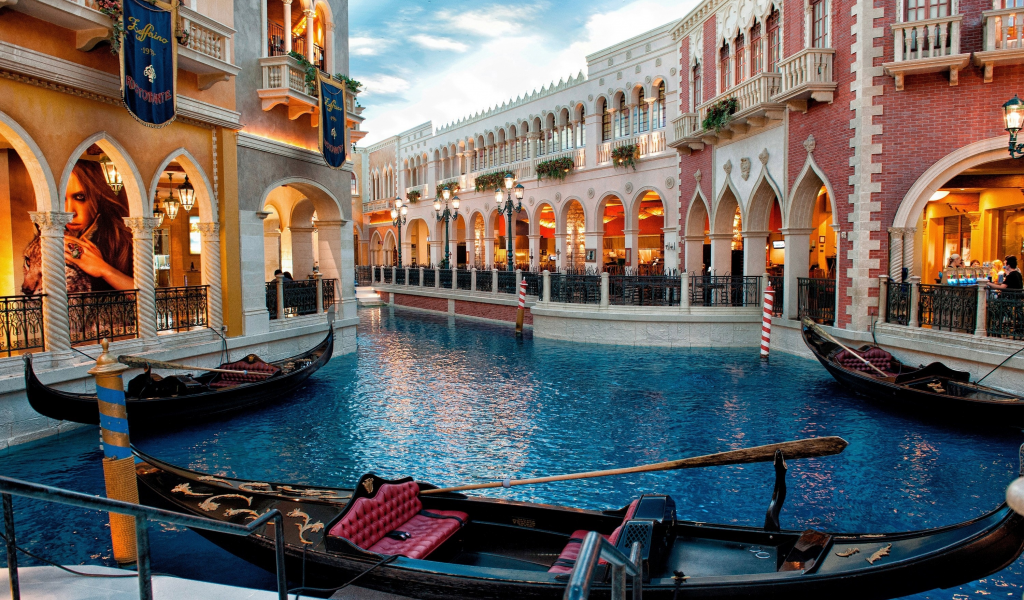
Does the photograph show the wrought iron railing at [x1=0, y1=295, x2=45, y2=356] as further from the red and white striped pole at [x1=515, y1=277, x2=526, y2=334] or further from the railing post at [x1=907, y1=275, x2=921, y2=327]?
the railing post at [x1=907, y1=275, x2=921, y2=327]

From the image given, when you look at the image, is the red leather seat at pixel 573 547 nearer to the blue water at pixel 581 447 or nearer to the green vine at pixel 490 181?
the blue water at pixel 581 447

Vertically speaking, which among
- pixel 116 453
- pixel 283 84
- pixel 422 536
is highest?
pixel 283 84

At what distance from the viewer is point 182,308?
974 centimetres

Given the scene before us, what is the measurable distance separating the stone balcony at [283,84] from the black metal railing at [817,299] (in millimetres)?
9475

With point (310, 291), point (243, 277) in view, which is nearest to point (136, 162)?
point (243, 277)

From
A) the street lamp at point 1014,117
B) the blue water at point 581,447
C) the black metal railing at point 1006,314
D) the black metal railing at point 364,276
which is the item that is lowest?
the blue water at point 581,447

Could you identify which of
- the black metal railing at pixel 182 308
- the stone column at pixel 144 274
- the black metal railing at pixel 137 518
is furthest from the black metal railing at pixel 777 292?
the black metal railing at pixel 137 518

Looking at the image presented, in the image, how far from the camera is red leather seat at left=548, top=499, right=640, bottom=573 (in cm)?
355

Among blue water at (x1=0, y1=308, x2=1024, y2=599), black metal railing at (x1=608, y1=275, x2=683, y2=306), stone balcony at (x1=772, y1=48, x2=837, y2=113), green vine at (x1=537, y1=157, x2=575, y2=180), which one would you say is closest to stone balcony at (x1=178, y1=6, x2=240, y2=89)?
blue water at (x1=0, y1=308, x2=1024, y2=599)

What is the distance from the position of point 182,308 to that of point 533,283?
973 cm

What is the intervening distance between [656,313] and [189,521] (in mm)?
12263

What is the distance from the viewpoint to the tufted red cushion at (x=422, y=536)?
3.81m

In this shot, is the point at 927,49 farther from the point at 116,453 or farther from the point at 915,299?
the point at 116,453

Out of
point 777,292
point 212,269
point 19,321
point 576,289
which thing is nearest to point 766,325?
point 777,292
